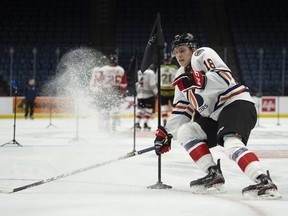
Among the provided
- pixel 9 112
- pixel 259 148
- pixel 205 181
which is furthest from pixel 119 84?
pixel 205 181

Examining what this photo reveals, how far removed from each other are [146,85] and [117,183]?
7.16 meters

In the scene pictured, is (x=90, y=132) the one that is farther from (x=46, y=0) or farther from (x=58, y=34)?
(x=46, y=0)

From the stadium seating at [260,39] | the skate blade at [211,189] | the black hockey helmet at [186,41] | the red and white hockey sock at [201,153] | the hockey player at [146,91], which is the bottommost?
the skate blade at [211,189]

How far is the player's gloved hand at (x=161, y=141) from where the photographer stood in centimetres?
400

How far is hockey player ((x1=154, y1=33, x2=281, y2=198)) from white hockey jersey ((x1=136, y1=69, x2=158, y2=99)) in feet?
23.5

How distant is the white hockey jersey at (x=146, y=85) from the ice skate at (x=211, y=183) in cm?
750

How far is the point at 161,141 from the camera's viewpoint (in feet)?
13.2

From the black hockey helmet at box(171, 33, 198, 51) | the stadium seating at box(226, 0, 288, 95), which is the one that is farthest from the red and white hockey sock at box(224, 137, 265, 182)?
the stadium seating at box(226, 0, 288, 95)

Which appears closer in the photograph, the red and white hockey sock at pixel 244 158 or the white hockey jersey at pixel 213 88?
the red and white hockey sock at pixel 244 158

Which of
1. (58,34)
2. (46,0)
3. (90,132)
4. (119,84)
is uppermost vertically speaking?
(46,0)

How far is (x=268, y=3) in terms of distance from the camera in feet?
70.6

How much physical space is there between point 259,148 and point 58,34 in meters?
14.1

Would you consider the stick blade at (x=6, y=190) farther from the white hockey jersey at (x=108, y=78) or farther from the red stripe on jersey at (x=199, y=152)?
the white hockey jersey at (x=108, y=78)

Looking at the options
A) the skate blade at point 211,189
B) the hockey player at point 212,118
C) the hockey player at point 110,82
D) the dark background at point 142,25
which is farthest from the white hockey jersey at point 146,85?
the skate blade at point 211,189
